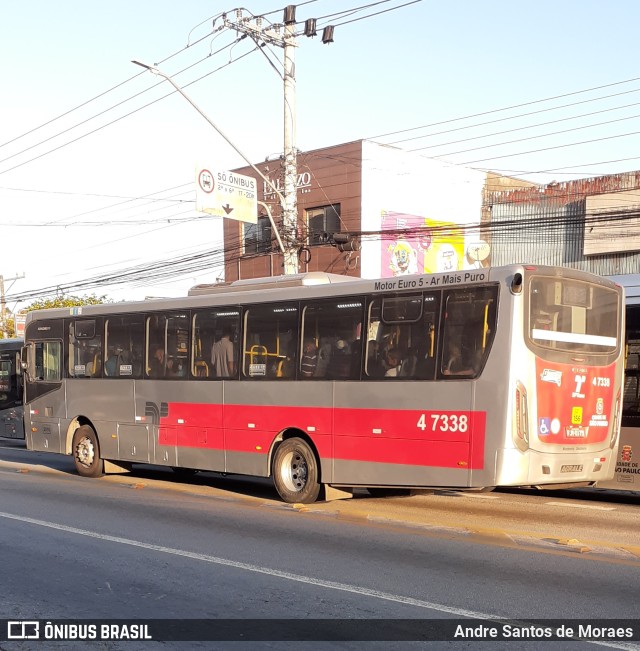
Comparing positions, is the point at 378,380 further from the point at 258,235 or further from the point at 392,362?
the point at 258,235

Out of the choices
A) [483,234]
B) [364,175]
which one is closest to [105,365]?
[364,175]

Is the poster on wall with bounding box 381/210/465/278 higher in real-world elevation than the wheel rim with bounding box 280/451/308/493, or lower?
higher

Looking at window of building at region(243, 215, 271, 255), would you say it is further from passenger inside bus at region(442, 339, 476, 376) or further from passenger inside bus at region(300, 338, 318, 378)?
passenger inside bus at region(442, 339, 476, 376)

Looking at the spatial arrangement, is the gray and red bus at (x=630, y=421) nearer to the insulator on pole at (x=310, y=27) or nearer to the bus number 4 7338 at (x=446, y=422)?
the bus number 4 7338 at (x=446, y=422)

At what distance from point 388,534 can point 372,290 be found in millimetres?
3475

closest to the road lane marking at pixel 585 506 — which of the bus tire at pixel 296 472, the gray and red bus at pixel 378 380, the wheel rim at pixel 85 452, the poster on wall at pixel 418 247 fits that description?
the gray and red bus at pixel 378 380

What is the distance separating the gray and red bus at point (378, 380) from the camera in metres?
10.4

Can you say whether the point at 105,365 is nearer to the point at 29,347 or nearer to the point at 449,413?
the point at 29,347

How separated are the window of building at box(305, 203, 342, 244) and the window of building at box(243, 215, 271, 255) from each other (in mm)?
2115

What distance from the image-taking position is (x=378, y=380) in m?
11.7

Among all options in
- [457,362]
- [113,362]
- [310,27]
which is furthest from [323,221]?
[457,362]

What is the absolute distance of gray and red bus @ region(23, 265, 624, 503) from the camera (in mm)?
10438

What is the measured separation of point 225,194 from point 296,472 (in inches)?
436

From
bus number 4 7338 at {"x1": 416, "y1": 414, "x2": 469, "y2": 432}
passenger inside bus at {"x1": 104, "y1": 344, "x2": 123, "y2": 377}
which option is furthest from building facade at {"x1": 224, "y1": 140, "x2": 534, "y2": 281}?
bus number 4 7338 at {"x1": 416, "y1": 414, "x2": 469, "y2": 432}
